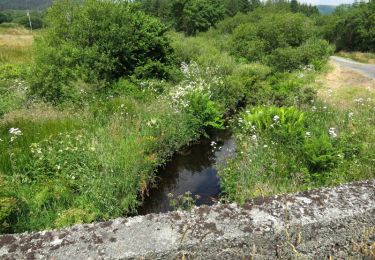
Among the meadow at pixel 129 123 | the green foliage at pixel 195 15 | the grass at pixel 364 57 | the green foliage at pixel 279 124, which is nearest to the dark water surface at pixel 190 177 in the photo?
the meadow at pixel 129 123

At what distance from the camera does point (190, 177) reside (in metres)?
7.61

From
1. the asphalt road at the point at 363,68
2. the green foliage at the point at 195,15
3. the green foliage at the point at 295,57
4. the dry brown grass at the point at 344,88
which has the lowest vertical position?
the asphalt road at the point at 363,68

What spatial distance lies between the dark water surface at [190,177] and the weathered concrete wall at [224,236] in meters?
3.99

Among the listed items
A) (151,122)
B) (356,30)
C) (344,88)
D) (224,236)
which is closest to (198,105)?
(151,122)

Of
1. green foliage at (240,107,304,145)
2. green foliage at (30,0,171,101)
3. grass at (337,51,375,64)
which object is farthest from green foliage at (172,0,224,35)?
green foliage at (240,107,304,145)

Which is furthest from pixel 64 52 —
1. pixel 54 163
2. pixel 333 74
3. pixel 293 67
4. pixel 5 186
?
pixel 333 74

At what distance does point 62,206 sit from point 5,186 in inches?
35.9

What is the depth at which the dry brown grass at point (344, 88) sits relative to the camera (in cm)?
1101

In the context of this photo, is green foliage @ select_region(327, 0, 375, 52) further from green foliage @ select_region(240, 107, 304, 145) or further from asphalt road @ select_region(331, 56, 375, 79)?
green foliage @ select_region(240, 107, 304, 145)

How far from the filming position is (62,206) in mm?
5156

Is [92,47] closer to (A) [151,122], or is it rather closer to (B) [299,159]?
(A) [151,122]

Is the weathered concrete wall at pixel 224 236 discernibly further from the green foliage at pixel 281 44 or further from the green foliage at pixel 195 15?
the green foliage at pixel 195 15

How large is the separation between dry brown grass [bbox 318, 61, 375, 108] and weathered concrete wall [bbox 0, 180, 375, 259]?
8963 millimetres

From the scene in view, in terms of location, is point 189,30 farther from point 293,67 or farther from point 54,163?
point 54,163
